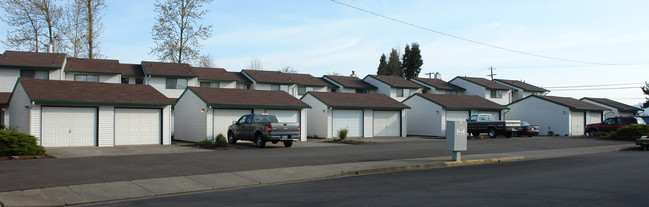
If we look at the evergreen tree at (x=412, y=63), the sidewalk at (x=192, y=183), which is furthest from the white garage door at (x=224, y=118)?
the evergreen tree at (x=412, y=63)

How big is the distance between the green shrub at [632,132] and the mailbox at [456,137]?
2287 cm

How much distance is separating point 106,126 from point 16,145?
23.2 feet

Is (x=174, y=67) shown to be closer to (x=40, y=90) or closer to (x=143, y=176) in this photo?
(x=40, y=90)

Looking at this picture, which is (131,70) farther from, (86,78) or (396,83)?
(396,83)

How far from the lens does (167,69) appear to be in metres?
42.9

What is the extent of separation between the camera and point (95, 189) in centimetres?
1058

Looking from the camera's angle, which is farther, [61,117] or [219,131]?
[219,131]

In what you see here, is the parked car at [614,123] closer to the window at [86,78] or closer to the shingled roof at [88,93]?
the shingled roof at [88,93]

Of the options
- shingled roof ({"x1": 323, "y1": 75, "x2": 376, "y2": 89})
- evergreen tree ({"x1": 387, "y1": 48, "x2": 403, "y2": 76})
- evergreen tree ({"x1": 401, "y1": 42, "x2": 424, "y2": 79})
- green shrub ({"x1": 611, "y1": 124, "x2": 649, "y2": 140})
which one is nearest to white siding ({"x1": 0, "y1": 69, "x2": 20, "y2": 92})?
shingled roof ({"x1": 323, "y1": 75, "x2": 376, "y2": 89})

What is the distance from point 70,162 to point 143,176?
4.53m

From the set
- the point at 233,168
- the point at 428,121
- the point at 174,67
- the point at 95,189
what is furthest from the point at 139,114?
the point at 428,121

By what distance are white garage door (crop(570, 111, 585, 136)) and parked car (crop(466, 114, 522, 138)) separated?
30.2 ft

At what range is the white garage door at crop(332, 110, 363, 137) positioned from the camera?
112 feet

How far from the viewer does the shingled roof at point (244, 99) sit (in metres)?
27.9
